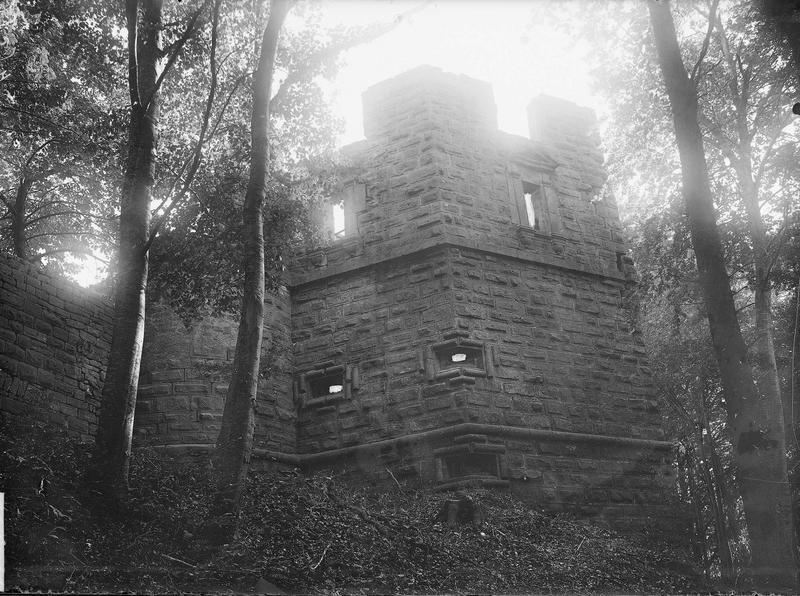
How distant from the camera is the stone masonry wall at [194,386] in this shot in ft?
32.1

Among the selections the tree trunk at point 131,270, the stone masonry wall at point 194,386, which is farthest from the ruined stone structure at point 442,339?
the tree trunk at point 131,270

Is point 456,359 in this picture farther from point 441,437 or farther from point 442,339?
point 441,437

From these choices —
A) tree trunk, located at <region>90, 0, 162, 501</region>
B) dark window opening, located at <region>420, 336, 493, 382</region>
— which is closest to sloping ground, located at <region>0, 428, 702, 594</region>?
tree trunk, located at <region>90, 0, 162, 501</region>

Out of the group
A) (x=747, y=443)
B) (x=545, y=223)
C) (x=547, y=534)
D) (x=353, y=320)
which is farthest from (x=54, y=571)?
(x=545, y=223)

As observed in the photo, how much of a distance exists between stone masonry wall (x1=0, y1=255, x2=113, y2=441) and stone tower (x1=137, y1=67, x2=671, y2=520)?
116cm

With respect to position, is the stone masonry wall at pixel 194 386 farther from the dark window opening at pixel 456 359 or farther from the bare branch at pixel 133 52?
the bare branch at pixel 133 52

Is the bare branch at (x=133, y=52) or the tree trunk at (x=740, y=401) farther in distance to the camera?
the bare branch at (x=133, y=52)

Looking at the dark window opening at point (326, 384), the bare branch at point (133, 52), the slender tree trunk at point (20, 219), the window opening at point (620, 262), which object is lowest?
the dark window opening at point (326, 384)

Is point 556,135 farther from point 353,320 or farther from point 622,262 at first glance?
point 353,320

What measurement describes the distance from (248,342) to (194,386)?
359cm

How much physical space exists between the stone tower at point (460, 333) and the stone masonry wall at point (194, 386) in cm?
3

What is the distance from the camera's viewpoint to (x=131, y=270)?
6785 mm

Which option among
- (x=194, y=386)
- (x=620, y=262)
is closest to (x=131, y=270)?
(x=194, y=386)

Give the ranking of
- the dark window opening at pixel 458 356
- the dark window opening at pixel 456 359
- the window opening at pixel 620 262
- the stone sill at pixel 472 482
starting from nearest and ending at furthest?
the stone sill at pixel 472 482 → the dark window opening at pixel 456 359 → the dark window opening at pixel 458 356 → the window opening at pixel 620 262
